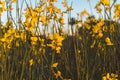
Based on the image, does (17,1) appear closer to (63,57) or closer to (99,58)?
(63,57)

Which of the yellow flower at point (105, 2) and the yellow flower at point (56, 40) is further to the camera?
the yellow flower at point (105, 2)

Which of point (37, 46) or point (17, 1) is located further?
point (17, 1)

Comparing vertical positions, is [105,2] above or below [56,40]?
above

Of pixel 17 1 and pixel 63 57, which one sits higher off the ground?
pixel 17 1

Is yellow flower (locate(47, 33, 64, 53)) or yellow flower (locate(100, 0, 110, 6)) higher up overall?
yellow flower (locate(100, 0, 110, 6))

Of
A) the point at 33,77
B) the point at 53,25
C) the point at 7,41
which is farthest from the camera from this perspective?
the point at 53,25

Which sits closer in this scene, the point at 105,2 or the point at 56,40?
the point at 56,40

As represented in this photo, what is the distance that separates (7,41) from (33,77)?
38cm

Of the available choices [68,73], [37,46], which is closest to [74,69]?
[68,73]

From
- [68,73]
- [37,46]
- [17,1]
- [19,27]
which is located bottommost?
[68,73]

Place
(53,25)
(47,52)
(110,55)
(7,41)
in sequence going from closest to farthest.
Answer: (7,41) → (110,55) → (53,25) → (47,52)

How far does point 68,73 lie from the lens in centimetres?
257

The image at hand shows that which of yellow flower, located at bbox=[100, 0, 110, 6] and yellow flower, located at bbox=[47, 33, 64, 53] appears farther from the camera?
yellow flower, located at bbox=[100, 0, 110, 6]

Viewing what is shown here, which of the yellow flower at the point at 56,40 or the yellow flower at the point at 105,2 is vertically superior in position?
the yellow flower at the point at 105,2
